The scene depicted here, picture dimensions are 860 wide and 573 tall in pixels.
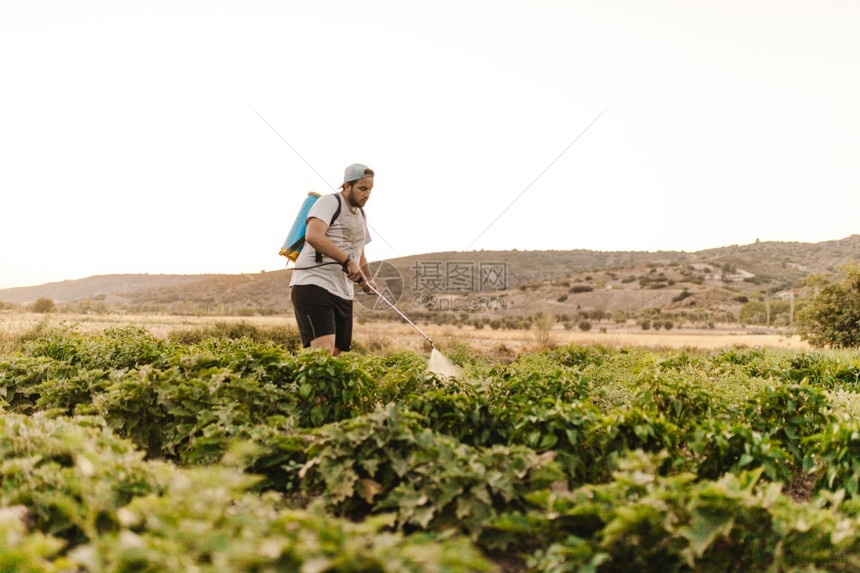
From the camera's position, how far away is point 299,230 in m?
6.20

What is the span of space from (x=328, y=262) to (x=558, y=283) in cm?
4574

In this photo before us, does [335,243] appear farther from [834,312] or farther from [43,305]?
[43,305]

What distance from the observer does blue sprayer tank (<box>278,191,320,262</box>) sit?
6.18 m

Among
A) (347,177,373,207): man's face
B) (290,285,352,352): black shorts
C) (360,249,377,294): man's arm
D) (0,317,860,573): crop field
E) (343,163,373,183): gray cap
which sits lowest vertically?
(0,317,860,573): crop field

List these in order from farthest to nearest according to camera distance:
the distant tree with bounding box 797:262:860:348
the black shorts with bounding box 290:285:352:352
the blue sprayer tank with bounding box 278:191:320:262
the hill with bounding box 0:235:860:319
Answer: the hill with bounding box 0:235:860:319
the distant tree with bounding box 797:262:860:348
the blue sprayer tank with bounding box 278:191:320:262
the black shorts with bounding box 290:285:352:352

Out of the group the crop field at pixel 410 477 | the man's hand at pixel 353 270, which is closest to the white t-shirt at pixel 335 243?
the man's hand at pixel 353 270

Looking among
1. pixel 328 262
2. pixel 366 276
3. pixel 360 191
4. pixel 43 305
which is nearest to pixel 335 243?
pixel 328 262

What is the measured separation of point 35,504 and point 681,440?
4219 mm

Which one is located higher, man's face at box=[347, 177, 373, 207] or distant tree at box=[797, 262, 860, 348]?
man's face at box=[347, 177, 373, 207]

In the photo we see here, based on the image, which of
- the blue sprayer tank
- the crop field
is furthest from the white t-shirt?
the crop field

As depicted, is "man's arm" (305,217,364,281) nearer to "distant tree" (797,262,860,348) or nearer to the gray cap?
the gray cap

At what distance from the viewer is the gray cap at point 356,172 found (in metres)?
5.74

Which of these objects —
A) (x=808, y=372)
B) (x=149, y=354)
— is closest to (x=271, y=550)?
(x=149, y=354)

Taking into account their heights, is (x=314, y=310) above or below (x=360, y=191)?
below
